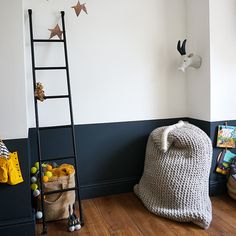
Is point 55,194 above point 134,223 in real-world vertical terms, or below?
above

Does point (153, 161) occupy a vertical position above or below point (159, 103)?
below

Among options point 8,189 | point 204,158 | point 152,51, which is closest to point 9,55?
point 8,189

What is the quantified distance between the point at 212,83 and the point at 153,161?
3.34ft

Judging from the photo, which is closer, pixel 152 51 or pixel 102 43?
pixel 102 43

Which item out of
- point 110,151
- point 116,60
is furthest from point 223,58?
point 110,151

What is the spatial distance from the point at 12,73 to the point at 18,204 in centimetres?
99

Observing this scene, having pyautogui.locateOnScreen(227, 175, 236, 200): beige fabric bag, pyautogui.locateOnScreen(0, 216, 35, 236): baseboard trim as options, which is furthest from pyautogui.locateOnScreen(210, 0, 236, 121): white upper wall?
pyautogui.locateOnScreen(0, 216, 35, 236): baseboard trim

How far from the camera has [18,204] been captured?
1.97 m

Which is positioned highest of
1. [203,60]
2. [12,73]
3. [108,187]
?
[203,60]

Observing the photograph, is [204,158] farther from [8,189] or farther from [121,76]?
[8,189]

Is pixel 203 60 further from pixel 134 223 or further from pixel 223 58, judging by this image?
pixel 134 223

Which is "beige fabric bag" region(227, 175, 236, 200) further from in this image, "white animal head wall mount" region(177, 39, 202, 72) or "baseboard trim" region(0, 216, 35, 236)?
"baseboard trim" region(0, 216, 35, 236)

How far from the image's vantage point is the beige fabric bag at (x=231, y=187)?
2614 millimetres

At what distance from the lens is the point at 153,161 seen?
2527 mm
